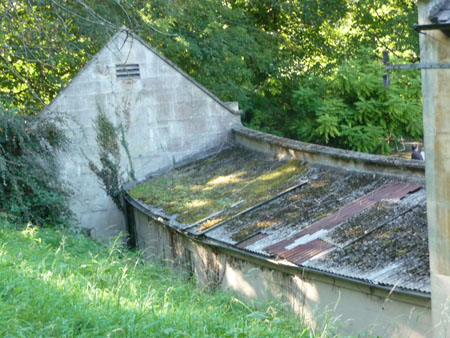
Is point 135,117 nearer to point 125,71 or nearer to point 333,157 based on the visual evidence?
point 125,71

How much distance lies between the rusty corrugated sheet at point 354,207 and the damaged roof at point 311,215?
0.02 m

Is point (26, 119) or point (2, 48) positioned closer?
point (2, 48)

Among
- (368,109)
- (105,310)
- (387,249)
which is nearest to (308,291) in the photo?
(387,249)

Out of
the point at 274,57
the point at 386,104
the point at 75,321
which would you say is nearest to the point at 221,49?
the point at 274,57

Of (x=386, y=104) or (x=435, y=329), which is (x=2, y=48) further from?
(x=386, y=104)

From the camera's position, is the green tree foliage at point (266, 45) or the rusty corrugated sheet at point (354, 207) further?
the green tree foliage at point (266, 45)

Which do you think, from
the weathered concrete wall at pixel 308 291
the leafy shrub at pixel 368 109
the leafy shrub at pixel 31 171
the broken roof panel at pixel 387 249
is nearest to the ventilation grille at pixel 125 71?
the leafy shrub at pixel 31 171

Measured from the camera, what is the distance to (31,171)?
15992mm

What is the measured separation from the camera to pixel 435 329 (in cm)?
841

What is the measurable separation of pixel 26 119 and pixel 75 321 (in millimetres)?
11574

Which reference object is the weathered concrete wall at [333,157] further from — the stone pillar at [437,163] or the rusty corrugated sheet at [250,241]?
the stone pillar at [437,163]

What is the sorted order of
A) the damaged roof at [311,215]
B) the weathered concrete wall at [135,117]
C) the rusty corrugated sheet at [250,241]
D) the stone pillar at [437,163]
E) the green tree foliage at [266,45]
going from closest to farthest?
1. the stone pillar at [437,163]
2. the damaged roof at [311,215]
3. the rusty corrugated sheet at [250,241]
4. the weathered concrete wall at [135,117]
5. the green tree foliage at [266,45]

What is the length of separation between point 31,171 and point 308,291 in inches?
309

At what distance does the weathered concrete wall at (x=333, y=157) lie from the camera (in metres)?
12.8
